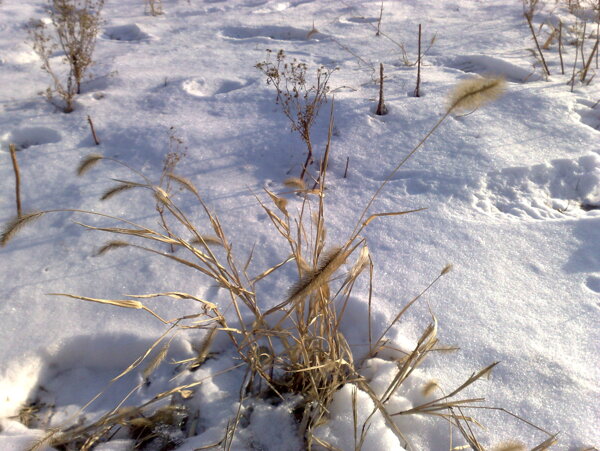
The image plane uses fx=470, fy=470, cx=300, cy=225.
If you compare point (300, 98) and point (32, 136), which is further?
point (300, 98)

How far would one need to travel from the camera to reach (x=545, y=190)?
1936mm

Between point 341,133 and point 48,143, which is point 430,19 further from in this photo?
point 48,143

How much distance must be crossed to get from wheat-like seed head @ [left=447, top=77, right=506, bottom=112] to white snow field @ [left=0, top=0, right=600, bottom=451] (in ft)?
1.95

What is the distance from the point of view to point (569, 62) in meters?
2.83

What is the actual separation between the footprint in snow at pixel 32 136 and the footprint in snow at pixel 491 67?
2.24 metres

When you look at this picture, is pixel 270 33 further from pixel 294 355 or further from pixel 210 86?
pixel 294 355

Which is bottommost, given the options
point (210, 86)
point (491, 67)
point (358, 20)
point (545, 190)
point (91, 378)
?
point (91, 378)

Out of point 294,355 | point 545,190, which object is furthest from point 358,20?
point 294,355

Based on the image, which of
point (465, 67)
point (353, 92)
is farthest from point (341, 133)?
point (465, 67)

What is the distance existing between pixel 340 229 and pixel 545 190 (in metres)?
0.89

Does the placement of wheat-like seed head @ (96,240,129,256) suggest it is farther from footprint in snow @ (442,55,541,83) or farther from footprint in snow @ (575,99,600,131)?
footprint in snow @ (442,55,541,83)

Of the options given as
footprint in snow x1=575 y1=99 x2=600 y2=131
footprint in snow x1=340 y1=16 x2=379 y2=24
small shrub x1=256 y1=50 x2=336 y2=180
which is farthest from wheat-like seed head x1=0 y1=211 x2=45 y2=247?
footprint in snow x1=340 y1=16 x2=379 y2=24

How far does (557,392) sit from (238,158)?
149 centimetres

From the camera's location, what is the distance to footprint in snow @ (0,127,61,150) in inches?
86.2
